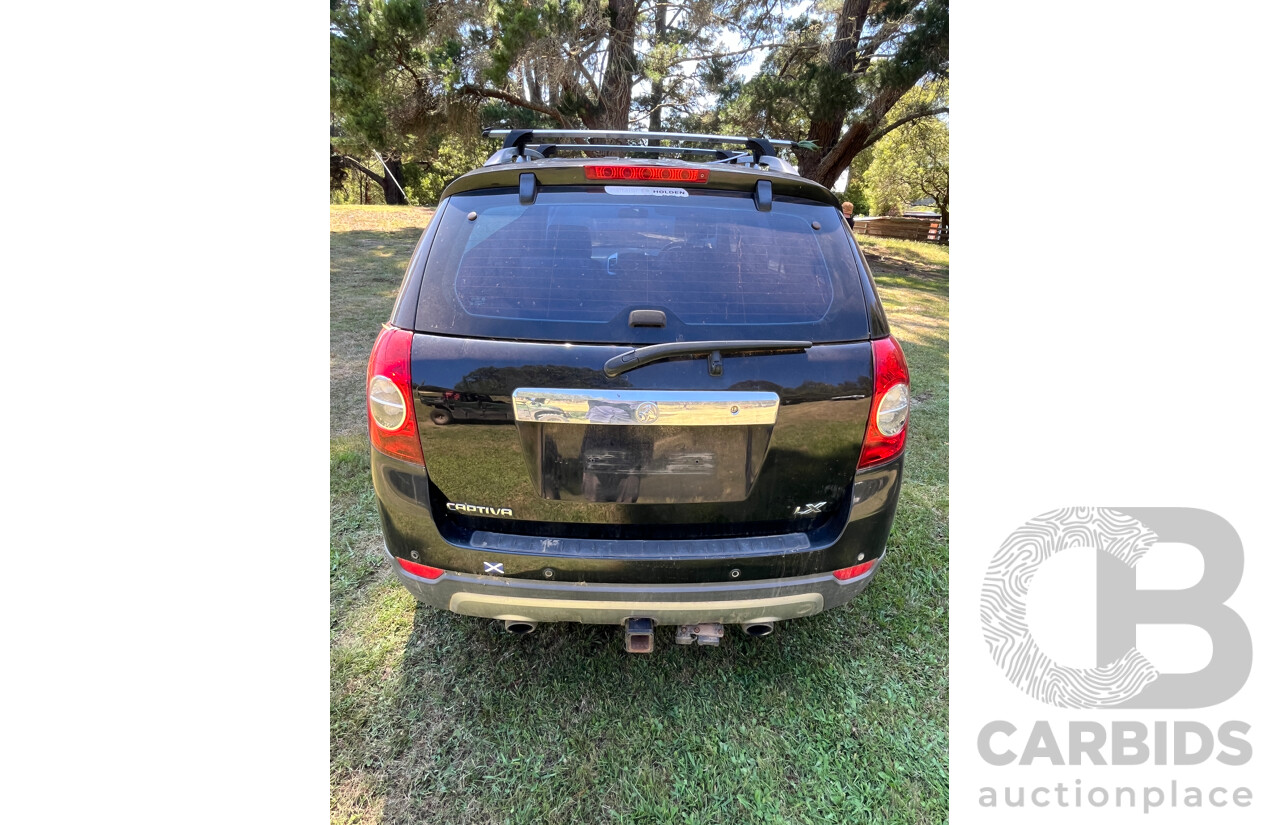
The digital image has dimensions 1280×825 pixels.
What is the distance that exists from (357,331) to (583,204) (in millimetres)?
5582

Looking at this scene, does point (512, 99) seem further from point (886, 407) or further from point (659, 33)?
point (886, 407)

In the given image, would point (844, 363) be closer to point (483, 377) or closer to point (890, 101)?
point (483, 377)

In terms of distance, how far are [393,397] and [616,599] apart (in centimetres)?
94

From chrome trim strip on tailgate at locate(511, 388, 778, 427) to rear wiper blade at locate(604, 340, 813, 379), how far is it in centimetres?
7

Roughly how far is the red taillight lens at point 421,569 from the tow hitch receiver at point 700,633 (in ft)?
2.83

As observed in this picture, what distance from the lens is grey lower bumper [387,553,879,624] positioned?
1.73 metres

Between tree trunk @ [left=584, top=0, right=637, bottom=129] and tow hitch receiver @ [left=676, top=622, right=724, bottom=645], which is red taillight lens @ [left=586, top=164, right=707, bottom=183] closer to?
tow hitch receiver @ [left=676, top=622, right=724, bottom=645]

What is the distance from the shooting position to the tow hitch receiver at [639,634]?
1821mm

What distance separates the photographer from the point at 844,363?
1684 millimetres

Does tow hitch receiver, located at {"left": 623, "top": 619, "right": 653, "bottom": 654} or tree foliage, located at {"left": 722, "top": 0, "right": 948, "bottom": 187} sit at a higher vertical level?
tree foliage, located at {"left": 722, "top": 0, "right": 948, "bottom": 187}

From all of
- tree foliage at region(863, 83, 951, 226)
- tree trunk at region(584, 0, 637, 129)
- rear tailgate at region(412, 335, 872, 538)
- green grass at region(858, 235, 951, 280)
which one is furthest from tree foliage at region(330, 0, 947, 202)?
rear tailgate at region(412, 335, 872, 538)

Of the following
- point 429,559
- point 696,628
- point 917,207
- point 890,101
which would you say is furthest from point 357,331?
point 917,207

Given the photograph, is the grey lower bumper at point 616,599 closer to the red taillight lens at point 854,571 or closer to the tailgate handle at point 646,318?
the red taillight lens at point 854,571

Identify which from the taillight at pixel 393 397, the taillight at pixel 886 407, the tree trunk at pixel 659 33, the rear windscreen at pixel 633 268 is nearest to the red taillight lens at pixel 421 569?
the taillight at pixel 393 397
